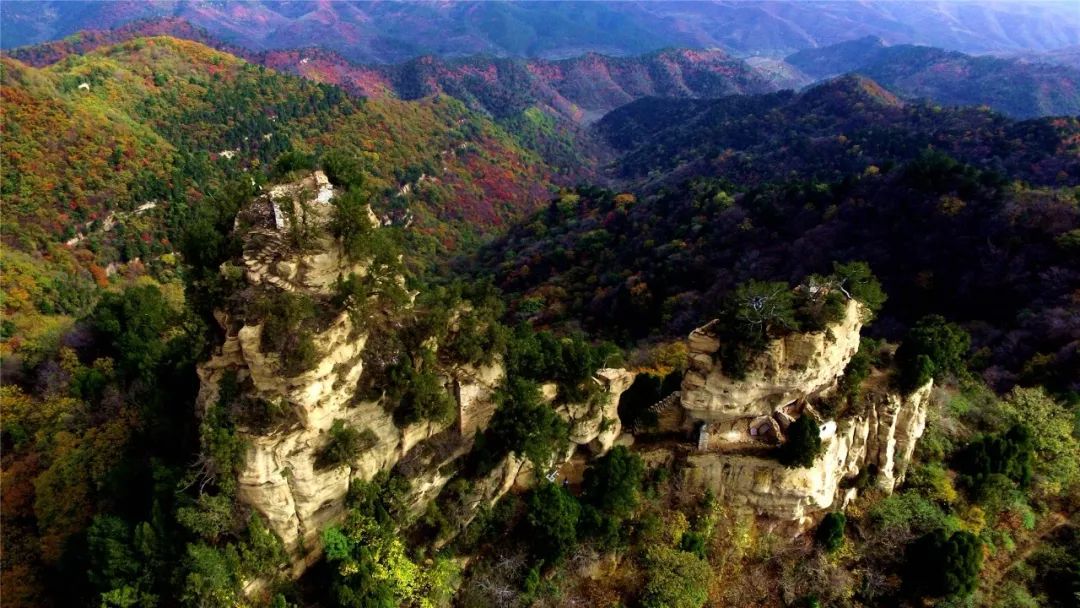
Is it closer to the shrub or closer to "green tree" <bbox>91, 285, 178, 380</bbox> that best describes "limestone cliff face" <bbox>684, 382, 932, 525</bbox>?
the shrub

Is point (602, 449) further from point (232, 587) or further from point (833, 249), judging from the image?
point (833, 249)

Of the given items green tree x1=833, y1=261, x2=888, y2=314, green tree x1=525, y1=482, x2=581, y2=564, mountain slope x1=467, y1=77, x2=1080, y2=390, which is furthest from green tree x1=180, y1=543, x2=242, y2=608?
mountain slope x1=467, y1=77, x2=1080, y2=390

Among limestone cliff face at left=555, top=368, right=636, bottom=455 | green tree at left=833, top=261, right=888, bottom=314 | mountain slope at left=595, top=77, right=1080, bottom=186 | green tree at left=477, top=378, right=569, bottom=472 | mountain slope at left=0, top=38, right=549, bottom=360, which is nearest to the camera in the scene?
green tree at left=477, top=378, right=569, bottom=472

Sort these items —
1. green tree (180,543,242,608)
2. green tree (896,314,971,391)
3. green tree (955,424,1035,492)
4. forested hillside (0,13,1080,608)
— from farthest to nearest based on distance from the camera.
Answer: green tree (955,424,1035,492) → green tree (896,314,971,391) → forested hillside (0,13,1080,608) → green tree (180,543,242,608)

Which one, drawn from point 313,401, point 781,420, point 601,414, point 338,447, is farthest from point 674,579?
point 313,401

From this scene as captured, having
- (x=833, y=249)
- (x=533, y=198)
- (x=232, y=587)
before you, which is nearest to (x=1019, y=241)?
(x=833, y=249)

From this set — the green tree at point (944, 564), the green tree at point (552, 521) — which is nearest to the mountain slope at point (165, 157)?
the green tree at point (552, 521)
